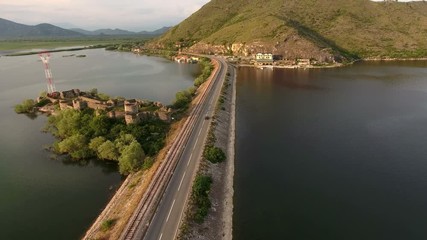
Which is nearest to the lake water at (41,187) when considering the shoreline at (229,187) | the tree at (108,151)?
the tree at (108,151)

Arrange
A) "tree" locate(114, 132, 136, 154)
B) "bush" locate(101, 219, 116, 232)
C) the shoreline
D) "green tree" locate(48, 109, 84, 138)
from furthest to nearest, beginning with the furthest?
"green tree" locate(48, 109, 84, 138)
"tree" locate(114, 132, 136, 154)
the shoreline
"bush" locate(101, 219, 116, 232)

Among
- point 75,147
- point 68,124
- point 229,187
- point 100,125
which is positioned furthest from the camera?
point 68,124

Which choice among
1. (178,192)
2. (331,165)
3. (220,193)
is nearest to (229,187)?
(220,193)

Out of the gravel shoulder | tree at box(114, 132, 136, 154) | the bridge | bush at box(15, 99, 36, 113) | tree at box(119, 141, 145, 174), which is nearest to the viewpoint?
the bridge

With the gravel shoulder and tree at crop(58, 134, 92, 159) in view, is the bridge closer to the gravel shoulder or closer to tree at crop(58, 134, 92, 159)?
the gravel shoulder

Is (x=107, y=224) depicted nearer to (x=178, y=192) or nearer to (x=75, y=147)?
(x=178, y=192)

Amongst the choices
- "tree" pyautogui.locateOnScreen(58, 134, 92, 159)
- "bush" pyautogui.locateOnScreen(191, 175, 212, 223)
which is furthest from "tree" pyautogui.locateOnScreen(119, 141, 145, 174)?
"bush" pyautogui.locateOnScreen(191, 175, 212, 223)
